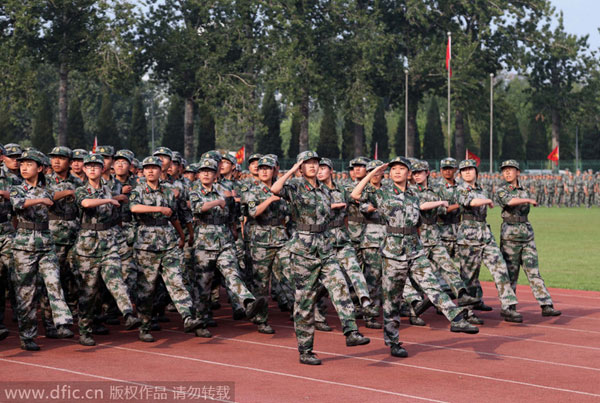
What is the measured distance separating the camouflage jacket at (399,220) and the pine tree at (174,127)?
60068 millimetres

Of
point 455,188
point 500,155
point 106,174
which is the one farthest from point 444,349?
point 500,155

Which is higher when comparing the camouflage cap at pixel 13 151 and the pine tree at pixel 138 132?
the pine tree at pixel 138 132

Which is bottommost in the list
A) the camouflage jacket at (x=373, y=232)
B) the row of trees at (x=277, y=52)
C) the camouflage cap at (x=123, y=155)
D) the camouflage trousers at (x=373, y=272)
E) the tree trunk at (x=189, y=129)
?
the camouflage trousers at (x=373, y=272)

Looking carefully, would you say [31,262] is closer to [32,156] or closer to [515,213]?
[32,156]

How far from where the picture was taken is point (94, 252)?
9.98m

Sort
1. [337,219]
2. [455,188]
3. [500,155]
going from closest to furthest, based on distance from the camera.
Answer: [337,219]
[455,188]
[500,155]

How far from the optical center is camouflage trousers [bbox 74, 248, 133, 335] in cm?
986

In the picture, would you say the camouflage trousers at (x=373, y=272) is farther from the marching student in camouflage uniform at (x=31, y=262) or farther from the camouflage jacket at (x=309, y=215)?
the marching student in camouflage uniform at (x=31, y=262)

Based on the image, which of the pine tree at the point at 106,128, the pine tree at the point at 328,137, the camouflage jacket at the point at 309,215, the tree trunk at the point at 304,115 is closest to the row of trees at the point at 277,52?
the tree trunk at the point at 304,115

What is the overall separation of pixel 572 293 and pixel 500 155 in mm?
65274

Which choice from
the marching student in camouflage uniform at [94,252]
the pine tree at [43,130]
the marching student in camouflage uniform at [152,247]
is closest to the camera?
the marching student in camouflage uniform at [94,252]

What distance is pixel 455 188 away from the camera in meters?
11.8

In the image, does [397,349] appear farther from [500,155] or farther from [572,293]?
[500,155]

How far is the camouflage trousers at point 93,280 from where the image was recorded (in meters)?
9.86
